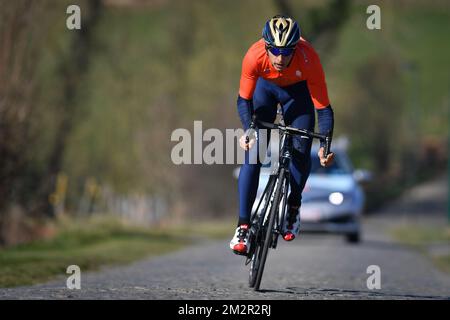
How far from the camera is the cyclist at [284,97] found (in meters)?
9.55

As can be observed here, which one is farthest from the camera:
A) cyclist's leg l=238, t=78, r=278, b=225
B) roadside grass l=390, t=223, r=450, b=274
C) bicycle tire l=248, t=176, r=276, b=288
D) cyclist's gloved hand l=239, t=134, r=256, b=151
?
roadside grass l=390, t=223, r=450, b=274

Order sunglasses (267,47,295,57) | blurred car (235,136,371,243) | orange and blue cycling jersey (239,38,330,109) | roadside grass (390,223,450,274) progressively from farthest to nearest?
blurred car (235,136,371,243), roadside grass (390,223,450,274), orange and blue cycling jersey (239,38,330,109), sunglasses (267,47,295,57)

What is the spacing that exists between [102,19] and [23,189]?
9.50m

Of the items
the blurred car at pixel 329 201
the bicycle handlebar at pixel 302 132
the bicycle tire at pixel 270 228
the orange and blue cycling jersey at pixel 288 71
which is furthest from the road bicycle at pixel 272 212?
the blurred car at pixel 329 201

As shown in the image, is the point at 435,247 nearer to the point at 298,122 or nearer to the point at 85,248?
the point at 85,248

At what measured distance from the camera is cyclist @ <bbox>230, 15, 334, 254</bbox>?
955cm

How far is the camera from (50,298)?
9.32 metres

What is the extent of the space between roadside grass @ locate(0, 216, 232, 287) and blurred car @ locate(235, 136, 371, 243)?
2.75m

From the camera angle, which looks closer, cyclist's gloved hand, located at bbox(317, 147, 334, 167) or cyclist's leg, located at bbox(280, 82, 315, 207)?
cyclist's gloved hand, located at bbox(317, 147, 334, 167)

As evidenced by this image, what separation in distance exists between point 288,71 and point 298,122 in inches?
22.0

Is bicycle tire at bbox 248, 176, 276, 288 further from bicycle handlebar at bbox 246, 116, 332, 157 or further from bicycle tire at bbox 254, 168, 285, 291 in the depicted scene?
bicycle handlebar at bbox 246, 116, 332, 157

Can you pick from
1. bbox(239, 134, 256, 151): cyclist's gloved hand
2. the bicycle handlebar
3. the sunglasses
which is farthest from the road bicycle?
the sunglasses

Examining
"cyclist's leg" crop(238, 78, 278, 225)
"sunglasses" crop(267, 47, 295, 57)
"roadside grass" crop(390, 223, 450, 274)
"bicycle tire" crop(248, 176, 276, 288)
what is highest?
"sunglasses" crop(267, 47, 295, 57)

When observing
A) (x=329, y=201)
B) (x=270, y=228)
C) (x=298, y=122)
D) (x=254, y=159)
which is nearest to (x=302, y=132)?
(x=298, y=122)
